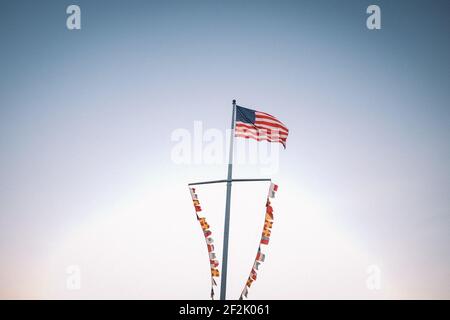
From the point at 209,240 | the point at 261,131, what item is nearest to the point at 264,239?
the point at 209,240

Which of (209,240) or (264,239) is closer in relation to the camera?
(264,239)

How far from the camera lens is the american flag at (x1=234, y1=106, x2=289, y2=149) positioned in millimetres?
13992

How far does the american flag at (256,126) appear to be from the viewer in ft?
45.9

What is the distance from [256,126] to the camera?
14.1 metres

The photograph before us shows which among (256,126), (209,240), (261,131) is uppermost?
(256,126)

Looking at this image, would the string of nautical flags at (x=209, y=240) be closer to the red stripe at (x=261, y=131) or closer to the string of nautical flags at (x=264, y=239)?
the string of nautical flags at (x=264, y=239)

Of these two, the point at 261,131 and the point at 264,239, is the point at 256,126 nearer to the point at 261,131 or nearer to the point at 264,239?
the point at 261,131

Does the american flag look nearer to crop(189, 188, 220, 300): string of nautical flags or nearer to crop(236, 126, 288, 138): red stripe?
crop(236, 126, 288, 138): red stripe

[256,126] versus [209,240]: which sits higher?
[256,126]

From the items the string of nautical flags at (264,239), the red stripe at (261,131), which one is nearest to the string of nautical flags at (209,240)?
the string of nautical flags at (264,239)

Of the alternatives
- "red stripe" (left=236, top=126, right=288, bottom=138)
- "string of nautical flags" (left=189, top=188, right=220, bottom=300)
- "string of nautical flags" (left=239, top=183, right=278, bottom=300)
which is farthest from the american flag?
"string of nautical flags" (left=189, top=188, right=220, bottom=300)
